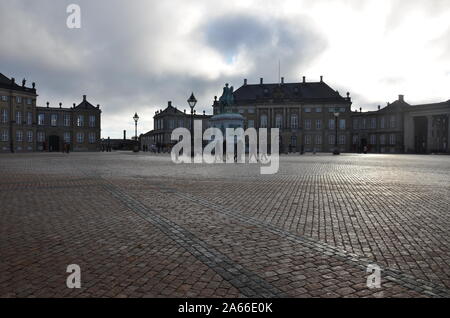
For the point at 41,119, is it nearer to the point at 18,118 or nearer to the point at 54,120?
the point at 54,120

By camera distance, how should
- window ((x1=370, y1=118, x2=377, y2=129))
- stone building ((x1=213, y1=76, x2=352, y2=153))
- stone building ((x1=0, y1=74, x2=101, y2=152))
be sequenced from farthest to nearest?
window ((x1=370, y1=118, x2=377, y2=129))
stone building ((x1=213, y1=76, x2=352, y2=153))
stone building ((x1=0, y1=74, x2=101, y2=152))

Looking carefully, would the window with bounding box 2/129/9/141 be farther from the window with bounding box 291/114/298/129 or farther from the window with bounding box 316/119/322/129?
the window with bounding box 316/119/322/129

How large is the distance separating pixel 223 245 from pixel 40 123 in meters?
79.6

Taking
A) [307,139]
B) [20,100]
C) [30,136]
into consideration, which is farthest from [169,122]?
[307,139]

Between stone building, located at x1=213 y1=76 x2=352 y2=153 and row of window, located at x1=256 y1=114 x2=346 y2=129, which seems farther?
row of window, located at x1=256 y1=114 x2=346 y2=129

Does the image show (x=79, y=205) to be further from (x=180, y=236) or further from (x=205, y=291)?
(x=205, y=291)

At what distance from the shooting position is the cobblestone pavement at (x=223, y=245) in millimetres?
3359

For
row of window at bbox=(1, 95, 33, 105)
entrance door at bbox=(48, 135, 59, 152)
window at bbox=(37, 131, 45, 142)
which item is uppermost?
row of window at bbox=(1, 95, 33, 105)

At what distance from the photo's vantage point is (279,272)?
3711 mm

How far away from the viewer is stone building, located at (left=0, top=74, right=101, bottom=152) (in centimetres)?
6291

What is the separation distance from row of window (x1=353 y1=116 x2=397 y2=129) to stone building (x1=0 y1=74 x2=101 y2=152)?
62757 mm

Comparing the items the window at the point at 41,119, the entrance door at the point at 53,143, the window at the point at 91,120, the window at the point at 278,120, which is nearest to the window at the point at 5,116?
the window at the point at 41,119

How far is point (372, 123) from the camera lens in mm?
80875

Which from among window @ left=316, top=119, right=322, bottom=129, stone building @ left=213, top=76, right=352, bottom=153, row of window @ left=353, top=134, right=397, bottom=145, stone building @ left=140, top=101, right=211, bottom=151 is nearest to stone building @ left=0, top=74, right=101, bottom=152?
stone building @ left=140, top=101, right=211, bottom=151
